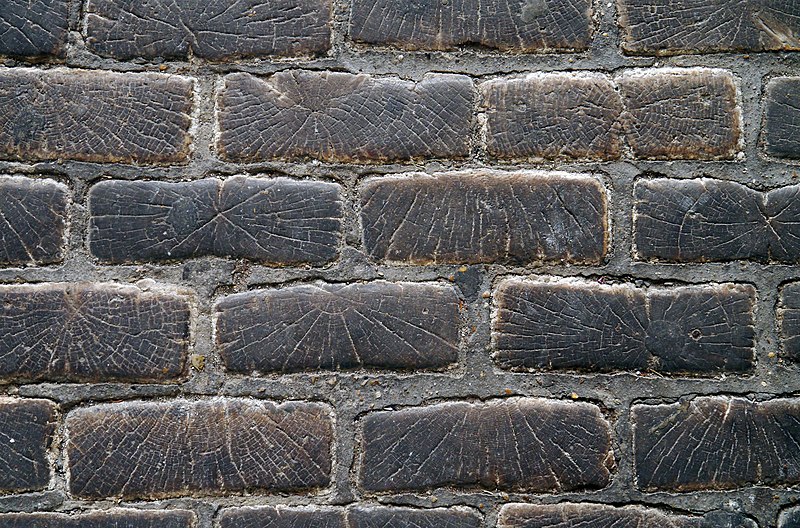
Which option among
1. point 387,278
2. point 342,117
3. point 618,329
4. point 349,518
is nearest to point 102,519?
point 349,518

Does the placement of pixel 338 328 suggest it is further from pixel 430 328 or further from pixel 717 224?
pixel 717 224

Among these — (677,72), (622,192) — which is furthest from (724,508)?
(677,72)

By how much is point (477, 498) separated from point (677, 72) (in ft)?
1.96

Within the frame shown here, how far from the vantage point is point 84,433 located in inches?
32.0

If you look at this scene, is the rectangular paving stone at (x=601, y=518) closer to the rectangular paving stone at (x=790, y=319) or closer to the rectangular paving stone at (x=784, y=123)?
the rectangular paving stone at (x=790, y=319)

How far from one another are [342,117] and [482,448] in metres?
0.45

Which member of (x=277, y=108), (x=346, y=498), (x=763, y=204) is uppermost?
(x=277, y=108)

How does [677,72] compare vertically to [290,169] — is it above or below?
above

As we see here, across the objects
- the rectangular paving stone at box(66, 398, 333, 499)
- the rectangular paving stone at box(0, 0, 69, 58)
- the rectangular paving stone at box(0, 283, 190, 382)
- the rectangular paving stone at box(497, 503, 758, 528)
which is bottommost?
the rectangular paving stone at box(497, 503, 758, 528)

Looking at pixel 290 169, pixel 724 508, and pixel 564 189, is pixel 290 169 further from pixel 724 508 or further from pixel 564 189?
pixel 724 508

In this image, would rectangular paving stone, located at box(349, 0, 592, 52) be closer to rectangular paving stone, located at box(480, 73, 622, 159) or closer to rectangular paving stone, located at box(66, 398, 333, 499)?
rectangular paving stone, located at box(480, 73, 622, 159)

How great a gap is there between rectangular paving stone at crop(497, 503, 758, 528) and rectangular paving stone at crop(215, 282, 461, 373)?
209 millimetres

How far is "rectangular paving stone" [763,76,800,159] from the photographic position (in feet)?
2.77

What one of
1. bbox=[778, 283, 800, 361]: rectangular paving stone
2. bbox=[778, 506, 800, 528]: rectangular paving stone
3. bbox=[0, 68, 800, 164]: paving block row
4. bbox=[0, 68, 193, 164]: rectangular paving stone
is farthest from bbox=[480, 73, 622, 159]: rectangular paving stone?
bbox=[778, 506, 800, 528]: rectangular paving stone
